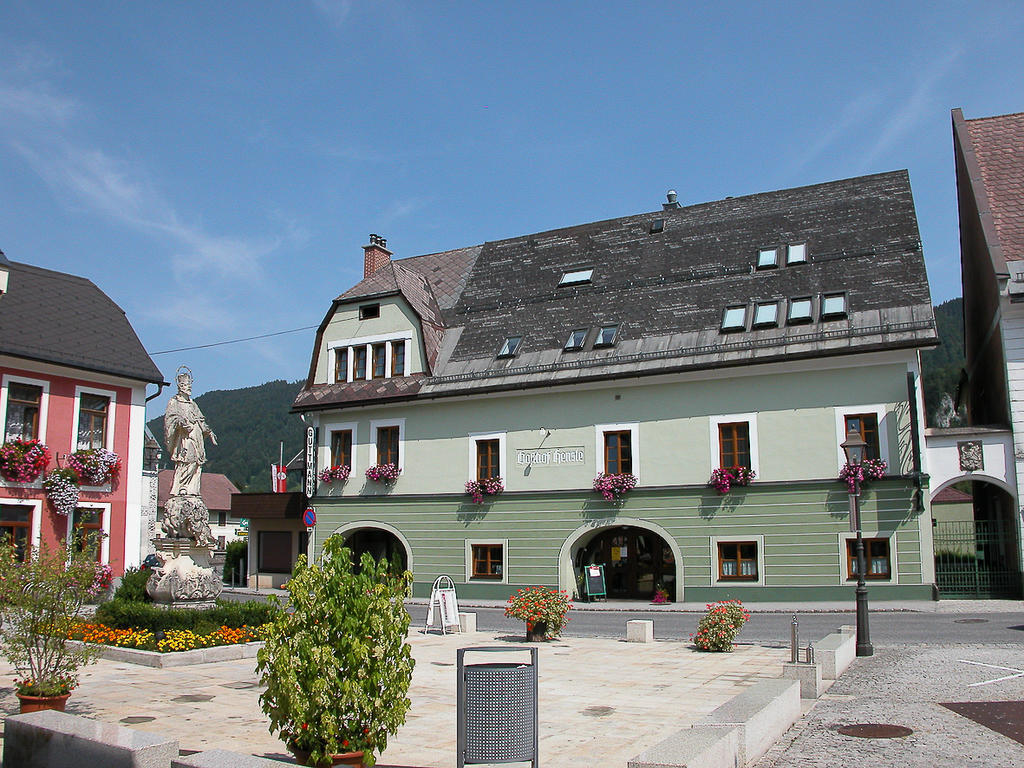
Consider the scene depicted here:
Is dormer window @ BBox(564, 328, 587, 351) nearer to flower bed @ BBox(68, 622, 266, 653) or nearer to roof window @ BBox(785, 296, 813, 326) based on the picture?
roof window @ BBox(785, 296, 813, 326)

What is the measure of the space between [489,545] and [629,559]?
457 centimetres

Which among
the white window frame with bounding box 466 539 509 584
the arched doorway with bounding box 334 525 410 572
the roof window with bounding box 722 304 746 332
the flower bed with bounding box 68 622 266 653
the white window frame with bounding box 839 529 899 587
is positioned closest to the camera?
the flower bed with bounding box 68 622 266 653

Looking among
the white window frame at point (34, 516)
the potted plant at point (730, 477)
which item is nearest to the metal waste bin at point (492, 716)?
the potted plant at point (730, 477)

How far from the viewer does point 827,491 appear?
79.3ft

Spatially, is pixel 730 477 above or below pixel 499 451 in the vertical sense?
below

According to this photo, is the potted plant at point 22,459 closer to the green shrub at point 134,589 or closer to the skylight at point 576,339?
the green shrub at point 134,589

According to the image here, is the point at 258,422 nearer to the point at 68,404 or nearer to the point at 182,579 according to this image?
the point at 68,404

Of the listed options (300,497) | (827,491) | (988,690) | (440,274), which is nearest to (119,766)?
(988,690)

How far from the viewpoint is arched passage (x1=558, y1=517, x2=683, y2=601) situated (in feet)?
89.4

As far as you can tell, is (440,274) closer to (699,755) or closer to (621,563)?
(621,563)

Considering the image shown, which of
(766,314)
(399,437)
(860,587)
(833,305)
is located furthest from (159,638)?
(833,305)

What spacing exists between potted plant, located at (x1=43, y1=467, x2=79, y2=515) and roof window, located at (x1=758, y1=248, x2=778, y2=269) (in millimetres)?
21117

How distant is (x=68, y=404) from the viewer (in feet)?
81.0

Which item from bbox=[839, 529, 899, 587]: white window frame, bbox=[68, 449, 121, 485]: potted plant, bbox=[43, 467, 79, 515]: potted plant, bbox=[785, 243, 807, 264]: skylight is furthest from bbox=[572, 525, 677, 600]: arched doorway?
bbox=[43, 467, 79, 515]: potted plant
